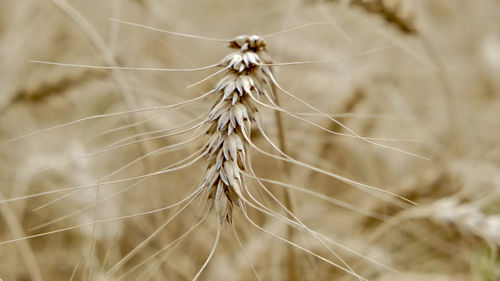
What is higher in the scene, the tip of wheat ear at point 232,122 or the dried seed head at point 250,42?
the dried seed head at point 250,42

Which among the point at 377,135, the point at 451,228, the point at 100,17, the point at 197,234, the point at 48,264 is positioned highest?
the point at 100,17

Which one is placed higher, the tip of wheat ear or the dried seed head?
the dried seed head

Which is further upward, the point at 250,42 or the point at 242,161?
the point at 250,42

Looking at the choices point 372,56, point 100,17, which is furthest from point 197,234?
point 100,17

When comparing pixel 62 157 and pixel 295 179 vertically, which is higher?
pixel 295 179

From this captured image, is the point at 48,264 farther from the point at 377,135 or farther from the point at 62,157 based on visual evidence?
the point at 377,135
